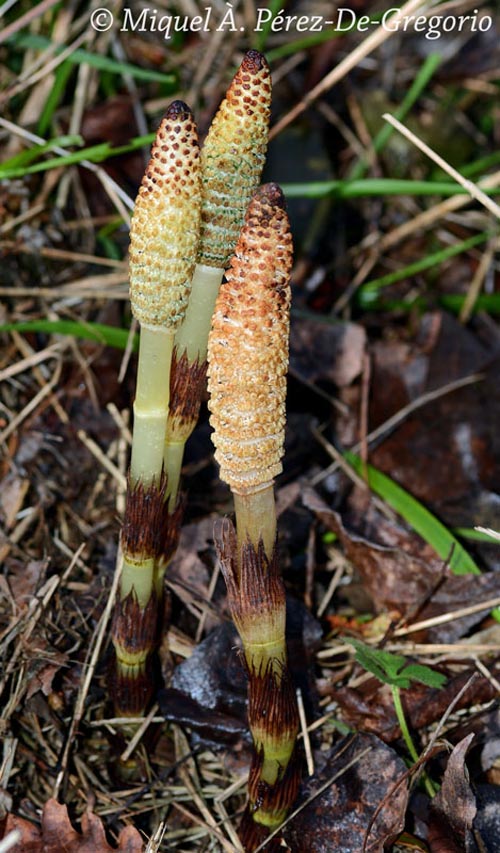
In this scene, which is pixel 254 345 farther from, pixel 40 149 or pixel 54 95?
pixel 54 95

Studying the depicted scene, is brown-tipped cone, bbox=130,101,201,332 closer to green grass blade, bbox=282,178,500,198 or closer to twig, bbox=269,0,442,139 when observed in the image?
twig, bbox=269,0,442,139

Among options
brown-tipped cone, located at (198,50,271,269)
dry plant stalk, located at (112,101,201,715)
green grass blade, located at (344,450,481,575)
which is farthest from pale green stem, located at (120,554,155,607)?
green grass blade, located at (344,450,481,575)

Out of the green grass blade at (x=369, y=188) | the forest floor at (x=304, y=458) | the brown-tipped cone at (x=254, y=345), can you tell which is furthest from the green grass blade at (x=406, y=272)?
the brown-tipped cone at (x=254, y=345)

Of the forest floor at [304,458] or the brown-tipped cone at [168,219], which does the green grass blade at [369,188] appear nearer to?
the forest floor at [304,458]

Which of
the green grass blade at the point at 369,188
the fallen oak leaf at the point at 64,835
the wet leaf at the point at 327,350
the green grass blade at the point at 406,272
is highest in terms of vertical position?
the green grass blade at the point at 369,188

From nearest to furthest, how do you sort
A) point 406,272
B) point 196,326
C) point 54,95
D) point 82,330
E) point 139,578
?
point 196,326
point 139,578
point 82,330
point 54,95
point 406,272

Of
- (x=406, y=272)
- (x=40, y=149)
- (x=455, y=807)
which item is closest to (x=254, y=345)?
(x=455, y=807)
